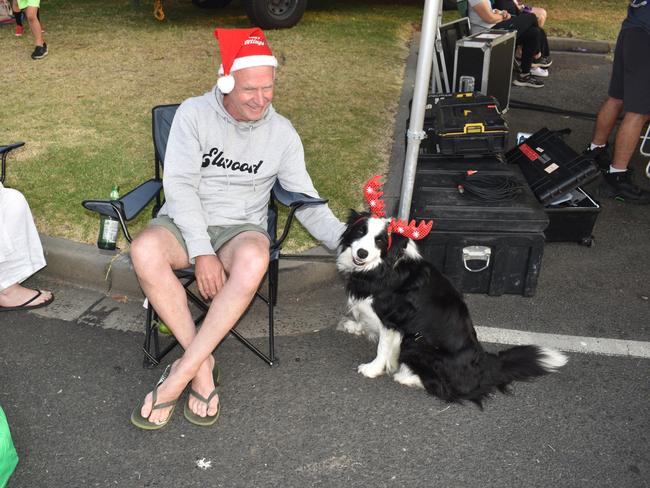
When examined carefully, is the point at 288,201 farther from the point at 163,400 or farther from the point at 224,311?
the point at 163,400

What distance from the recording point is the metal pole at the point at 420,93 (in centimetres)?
300

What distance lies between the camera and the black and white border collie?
8.71 feet

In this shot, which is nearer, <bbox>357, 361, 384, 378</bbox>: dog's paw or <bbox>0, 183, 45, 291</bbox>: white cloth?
<bbox>357, 361, 384, 378</bbox>: dog's paw

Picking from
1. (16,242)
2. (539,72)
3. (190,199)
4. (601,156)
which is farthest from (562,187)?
(539,72)

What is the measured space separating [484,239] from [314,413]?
1.44 m

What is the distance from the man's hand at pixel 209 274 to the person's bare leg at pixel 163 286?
10 cm

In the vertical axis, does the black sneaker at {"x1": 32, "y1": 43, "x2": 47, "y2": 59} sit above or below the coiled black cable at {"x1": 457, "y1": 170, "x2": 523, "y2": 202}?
above

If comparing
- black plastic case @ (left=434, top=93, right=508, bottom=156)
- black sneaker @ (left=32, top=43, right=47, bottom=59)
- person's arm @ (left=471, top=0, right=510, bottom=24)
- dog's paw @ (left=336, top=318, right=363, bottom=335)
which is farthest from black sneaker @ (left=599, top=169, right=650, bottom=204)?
black sneaker @ (left=32, top=43, right=47, bottom=59)

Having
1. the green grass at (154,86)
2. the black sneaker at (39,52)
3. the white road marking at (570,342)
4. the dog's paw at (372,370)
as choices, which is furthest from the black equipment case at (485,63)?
the black sneaker at (39,52)

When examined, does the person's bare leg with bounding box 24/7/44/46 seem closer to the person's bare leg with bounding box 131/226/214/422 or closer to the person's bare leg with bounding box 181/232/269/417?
the person's bare leg with bounding box 131/226/214/422

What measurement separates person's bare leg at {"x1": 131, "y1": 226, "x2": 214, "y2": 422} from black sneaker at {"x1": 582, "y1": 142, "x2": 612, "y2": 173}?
366cm

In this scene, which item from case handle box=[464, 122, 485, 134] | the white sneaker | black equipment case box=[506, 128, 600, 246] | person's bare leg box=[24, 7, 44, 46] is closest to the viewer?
black equipment case box=[506, 128, 600, 246]

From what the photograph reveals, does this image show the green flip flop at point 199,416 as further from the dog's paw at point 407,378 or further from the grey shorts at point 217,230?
the dog's paw at point 407,378

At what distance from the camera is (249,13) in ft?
25.6
